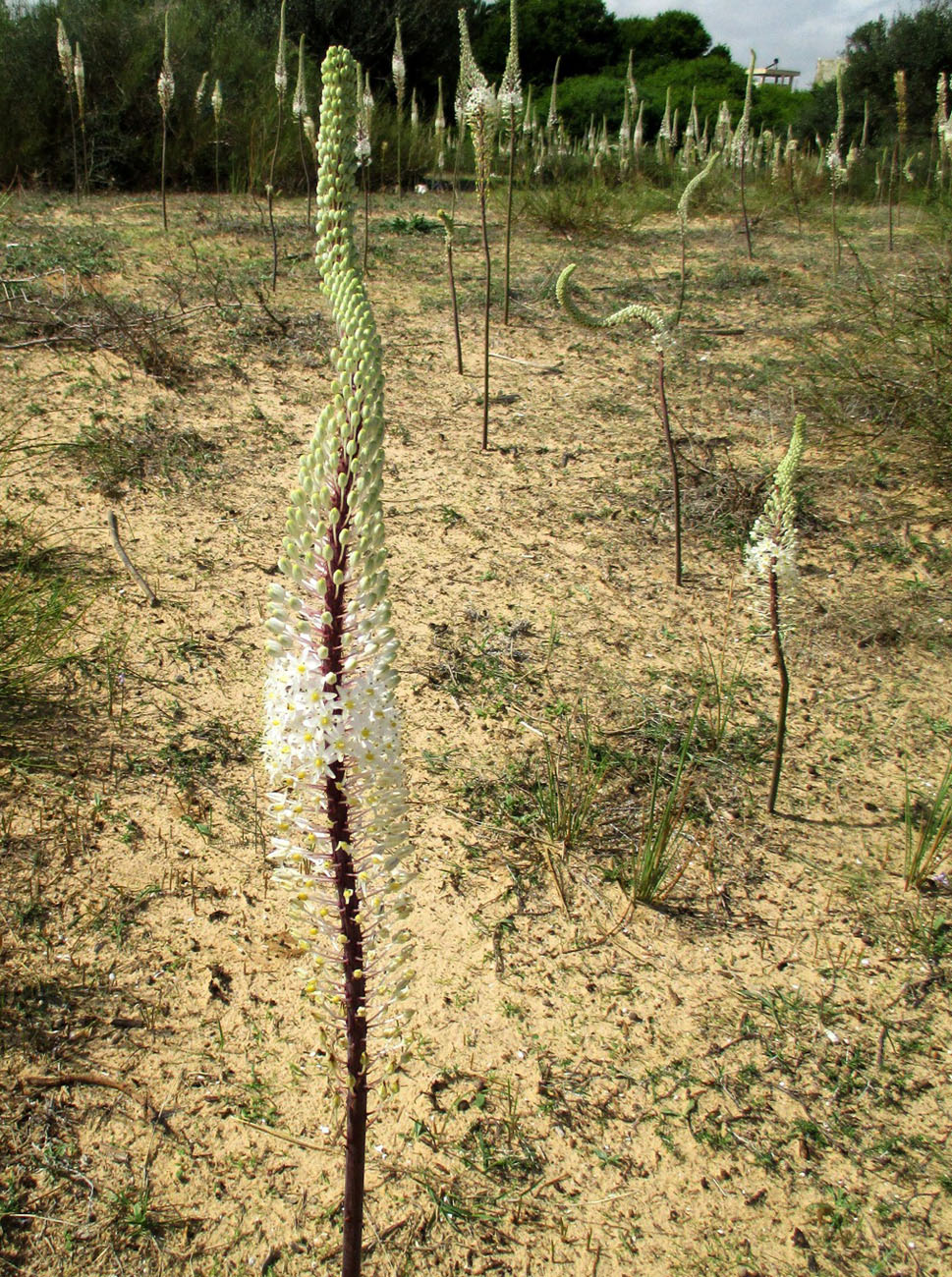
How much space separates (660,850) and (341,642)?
1666 mm

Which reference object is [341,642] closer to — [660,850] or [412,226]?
[660,850]

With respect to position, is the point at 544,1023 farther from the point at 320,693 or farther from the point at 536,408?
the point at 536,408

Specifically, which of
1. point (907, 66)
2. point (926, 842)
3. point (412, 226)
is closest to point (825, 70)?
point (907, 66)

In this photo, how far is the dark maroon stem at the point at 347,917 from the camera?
4.98 feet

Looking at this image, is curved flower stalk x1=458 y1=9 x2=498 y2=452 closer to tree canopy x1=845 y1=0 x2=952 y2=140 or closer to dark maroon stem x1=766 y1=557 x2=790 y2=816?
dark maroon stem x1=766 y1=557 x2=790 y2=816

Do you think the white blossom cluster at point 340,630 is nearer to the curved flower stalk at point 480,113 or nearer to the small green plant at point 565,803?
the small green plant at point 565,803

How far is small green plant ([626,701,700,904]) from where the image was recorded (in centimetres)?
283

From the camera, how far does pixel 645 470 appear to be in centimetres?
546

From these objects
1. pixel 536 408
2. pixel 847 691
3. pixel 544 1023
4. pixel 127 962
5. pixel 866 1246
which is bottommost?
pixel 866 1246

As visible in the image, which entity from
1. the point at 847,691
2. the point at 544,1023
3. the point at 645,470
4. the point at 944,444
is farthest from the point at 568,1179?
the point at 944,444

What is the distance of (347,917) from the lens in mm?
1625

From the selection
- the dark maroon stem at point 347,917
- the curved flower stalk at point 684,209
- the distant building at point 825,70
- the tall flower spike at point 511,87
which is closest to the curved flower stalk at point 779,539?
the curved flower stalk at point 684,209

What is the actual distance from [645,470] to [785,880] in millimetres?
2969

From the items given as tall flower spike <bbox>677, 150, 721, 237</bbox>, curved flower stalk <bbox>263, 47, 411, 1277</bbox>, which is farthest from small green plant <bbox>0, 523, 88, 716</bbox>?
tall flower spike <bbox>677, 150, 721, 237</bbox>
